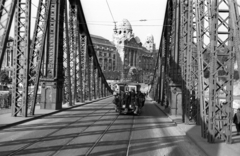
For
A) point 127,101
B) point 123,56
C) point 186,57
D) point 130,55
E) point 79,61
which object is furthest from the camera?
point 130,55

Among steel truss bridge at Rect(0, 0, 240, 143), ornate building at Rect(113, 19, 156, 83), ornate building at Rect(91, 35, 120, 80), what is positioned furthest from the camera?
ornate building at Rect(113, 19, 156, 83)

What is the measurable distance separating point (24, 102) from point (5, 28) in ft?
15.8

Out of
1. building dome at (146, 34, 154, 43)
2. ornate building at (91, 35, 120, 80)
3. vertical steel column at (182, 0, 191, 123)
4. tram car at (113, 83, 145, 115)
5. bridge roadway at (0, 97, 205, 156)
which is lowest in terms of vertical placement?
bridge roadway at (0, 97, 205, 156)

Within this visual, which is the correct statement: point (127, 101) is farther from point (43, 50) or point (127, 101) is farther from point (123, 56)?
point (123, 56)

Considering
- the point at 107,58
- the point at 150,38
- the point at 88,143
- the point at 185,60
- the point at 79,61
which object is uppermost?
the point at 150,38

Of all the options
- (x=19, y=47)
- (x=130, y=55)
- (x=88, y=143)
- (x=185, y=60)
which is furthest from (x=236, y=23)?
(x=130, y=55)

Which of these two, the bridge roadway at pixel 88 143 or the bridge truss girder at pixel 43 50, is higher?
the bridge truss girder at pixel 43 50

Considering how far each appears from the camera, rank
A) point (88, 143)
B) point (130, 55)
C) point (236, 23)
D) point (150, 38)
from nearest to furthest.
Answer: point (236, 23), point (88, 143), point (130, 55), point (150, 38)

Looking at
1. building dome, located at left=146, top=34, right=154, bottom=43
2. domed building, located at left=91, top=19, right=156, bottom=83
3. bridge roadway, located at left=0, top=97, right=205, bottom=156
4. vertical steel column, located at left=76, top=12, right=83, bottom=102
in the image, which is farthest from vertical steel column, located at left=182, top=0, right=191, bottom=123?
building dome, located at left=146, top=34, right=154, bottom=43

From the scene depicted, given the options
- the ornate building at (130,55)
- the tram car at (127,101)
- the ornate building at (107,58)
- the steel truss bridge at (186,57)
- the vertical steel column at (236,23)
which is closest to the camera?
the vertical steel column at (236,23)

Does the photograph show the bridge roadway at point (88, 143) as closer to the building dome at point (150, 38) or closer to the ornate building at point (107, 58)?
the ornate building at point (107, 58)

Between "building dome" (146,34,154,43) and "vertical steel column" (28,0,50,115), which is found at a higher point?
"building dome" (146,34,154,43)

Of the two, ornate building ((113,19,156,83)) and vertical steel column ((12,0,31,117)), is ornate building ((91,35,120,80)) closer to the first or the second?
ornate building ((113,19,156,83))

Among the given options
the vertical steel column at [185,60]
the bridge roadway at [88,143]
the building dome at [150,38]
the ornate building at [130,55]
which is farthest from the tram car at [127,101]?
the building dome at [150,38]
